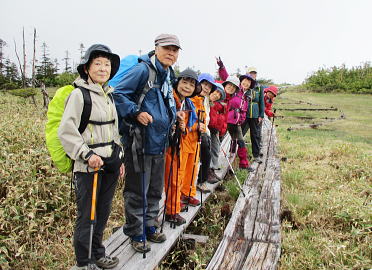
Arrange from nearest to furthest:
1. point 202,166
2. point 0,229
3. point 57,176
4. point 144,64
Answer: point 144,64 → point 0,229 → point 57,176 → point 202,166

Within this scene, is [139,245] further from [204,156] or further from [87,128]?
[204,156]

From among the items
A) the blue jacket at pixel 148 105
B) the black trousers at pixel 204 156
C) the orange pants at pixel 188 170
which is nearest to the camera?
the blue jacket at pixel 148 105

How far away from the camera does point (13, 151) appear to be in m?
5.69

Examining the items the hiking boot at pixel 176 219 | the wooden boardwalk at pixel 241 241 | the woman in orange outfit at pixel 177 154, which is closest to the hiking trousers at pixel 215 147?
the wooden boardwalk at pixel 241 241

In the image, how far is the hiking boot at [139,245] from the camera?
11.1 ft

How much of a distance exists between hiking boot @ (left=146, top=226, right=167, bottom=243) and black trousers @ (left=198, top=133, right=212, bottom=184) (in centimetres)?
206

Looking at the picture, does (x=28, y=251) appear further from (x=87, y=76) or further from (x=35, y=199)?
(x=87, y=76)

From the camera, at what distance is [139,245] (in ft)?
11.3

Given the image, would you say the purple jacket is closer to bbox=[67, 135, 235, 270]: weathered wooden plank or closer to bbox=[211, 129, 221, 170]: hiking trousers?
bbox=[211, 129, 221, 170]: hiking trousers

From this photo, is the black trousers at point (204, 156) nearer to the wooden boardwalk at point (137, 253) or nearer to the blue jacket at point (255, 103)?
the wooden boardwalk at point (137, 253)

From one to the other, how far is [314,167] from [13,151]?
6.72 metres

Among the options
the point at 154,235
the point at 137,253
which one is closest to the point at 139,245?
the point at 137,253

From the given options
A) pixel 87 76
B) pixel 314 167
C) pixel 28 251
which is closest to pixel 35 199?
pixel 28 251

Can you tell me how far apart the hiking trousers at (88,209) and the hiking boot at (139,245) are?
16.6 inches
